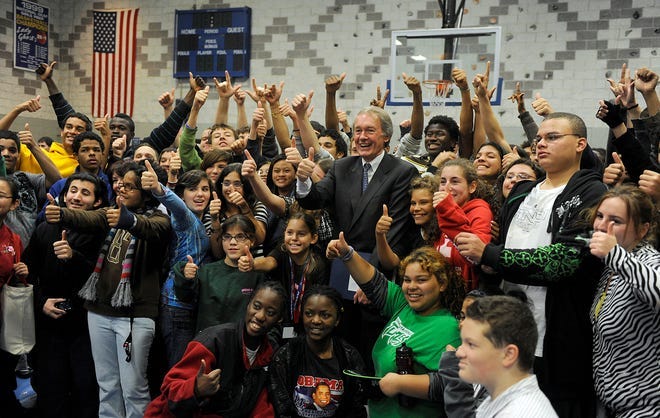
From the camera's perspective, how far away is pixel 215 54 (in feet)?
35.7

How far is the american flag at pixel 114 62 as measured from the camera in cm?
1141

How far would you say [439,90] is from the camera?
760 cm

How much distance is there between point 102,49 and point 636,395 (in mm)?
10853

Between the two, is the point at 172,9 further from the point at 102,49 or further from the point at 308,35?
the point at 308,35

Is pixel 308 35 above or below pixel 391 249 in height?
above

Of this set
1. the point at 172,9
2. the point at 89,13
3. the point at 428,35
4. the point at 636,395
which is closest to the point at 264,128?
the point at 428,35

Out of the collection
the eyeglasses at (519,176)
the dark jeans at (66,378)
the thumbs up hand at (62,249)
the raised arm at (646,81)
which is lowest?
the dark jeans at (66,378)

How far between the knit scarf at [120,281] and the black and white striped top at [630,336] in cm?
275

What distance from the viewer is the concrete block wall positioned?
888 cm

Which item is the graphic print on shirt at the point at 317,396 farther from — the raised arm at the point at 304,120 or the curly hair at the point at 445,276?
the raised arm at the point at 304,120

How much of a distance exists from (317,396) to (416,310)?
73cm

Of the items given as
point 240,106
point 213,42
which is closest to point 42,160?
point 240,106

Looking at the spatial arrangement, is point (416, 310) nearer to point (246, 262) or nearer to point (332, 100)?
point (246, 262)

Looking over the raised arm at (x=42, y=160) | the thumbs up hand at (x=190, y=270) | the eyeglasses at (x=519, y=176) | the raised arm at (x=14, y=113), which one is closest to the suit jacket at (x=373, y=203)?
the eyeglasses at (x=519, y=176)
